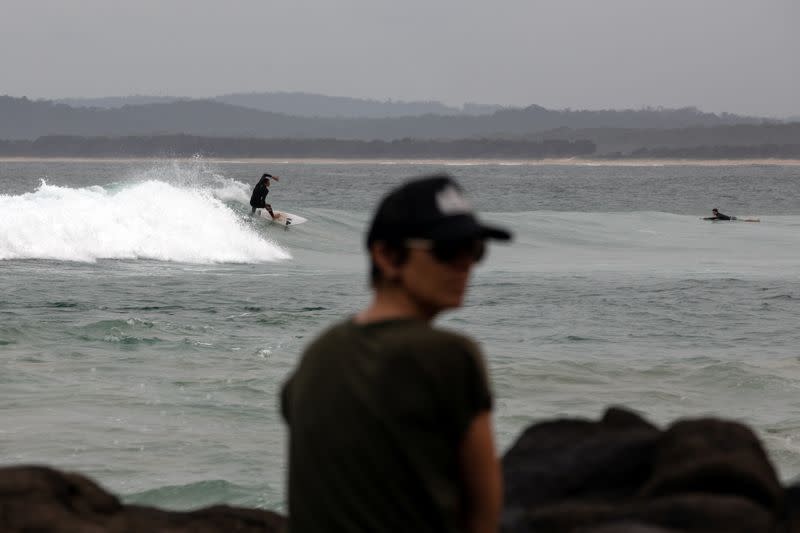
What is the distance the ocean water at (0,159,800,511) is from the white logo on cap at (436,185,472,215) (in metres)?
5.44

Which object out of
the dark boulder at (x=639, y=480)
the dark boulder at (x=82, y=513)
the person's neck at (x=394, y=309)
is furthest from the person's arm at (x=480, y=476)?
the dark boulder at (x=82, y=513)

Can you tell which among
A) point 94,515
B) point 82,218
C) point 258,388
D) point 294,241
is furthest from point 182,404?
point 294,241

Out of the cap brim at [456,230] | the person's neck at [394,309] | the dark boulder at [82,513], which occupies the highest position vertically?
the cap brim at [456,230]

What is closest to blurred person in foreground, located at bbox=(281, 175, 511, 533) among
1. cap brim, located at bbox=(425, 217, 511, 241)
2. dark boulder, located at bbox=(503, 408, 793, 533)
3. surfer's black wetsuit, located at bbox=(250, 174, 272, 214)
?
cap brim, located at bbox=(425, 217, 511, 241)

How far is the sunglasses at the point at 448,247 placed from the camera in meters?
2.72

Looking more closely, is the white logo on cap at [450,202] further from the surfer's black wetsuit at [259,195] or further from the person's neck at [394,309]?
the surfer's black wetsuit at [259,195]

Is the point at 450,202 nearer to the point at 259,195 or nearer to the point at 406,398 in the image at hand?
the point at 406,398

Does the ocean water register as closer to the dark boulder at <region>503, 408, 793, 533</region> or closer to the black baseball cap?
the dark boulder at <region>503, 408, 793, 533</region>

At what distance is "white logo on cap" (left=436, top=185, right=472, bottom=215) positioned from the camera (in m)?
2.71

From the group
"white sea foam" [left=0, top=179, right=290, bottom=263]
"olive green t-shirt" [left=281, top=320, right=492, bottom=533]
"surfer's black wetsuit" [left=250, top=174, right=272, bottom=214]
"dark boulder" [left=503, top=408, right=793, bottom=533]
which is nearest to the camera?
"olive green t-shirt" [left=281, top=320, right=492, bottom=533]

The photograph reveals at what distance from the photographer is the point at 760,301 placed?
20781 mm

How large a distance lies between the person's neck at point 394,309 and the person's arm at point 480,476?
28cm

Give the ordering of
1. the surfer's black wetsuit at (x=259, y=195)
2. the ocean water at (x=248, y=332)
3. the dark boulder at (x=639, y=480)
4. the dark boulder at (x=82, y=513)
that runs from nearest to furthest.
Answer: the dark boulder at (x=639, y=480) < the dark boulder at (x=82, y=513) < the ocean water at (x=248, y=332) < the surfer's black wetsuit at (x=259, y=195)

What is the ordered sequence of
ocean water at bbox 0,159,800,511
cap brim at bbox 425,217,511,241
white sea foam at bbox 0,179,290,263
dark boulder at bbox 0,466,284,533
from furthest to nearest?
white sea foam at bbox 0,179,290,263 → ocean water at bbox 0,159,800,511 → dark boulder at bbox 0,466,284,533 → cap brim at bbox 425,217,511,241
